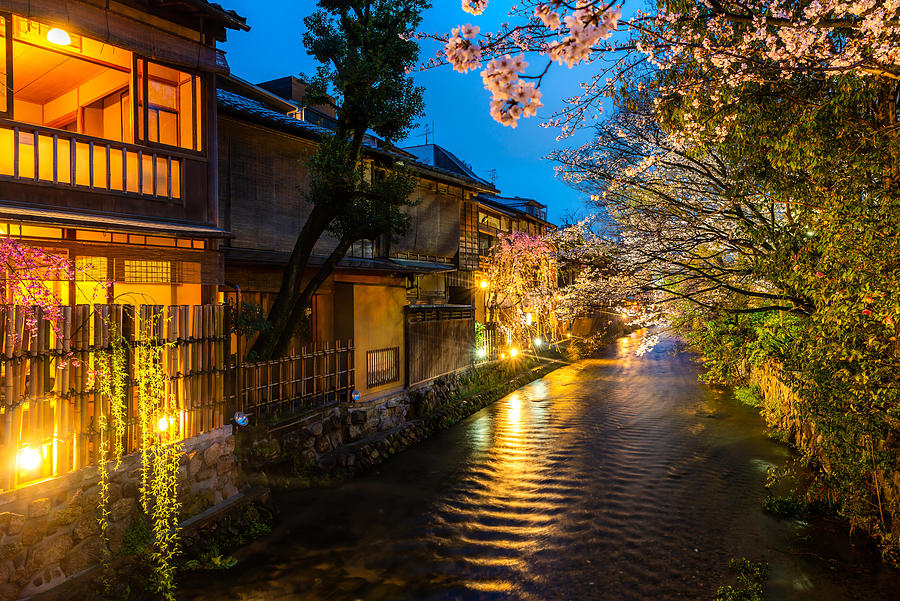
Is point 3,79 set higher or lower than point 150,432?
higher

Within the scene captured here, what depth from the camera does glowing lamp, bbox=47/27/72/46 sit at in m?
8.02

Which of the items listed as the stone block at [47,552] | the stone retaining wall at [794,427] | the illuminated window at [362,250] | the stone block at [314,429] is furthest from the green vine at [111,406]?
the stone retaining wall at [794,427]

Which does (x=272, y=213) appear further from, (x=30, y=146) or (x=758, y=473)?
(x=758, y=473)

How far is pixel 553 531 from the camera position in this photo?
852cm

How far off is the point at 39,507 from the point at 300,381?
594cm

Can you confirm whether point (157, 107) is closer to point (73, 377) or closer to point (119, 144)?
point (119, 144)

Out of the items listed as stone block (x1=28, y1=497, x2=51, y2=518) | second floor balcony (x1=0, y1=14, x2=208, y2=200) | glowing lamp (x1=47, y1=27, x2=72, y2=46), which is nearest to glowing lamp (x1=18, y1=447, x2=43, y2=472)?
stone block (x1=28, y1=497, x2=51, y2=518)

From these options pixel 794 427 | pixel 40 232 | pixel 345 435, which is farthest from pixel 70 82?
pixel 794 427

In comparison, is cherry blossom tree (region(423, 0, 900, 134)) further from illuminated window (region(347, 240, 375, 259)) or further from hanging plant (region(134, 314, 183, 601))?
illuminated window (region(347, 240, 375, 259))

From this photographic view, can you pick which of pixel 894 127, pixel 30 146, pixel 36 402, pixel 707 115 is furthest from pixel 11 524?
pixel 894 127

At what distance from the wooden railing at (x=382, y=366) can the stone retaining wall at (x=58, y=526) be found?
24.7ft

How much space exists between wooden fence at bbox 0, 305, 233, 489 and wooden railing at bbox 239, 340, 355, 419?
2.32 m

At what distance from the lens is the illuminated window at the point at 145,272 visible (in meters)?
9.76

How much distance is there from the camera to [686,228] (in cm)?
1236
